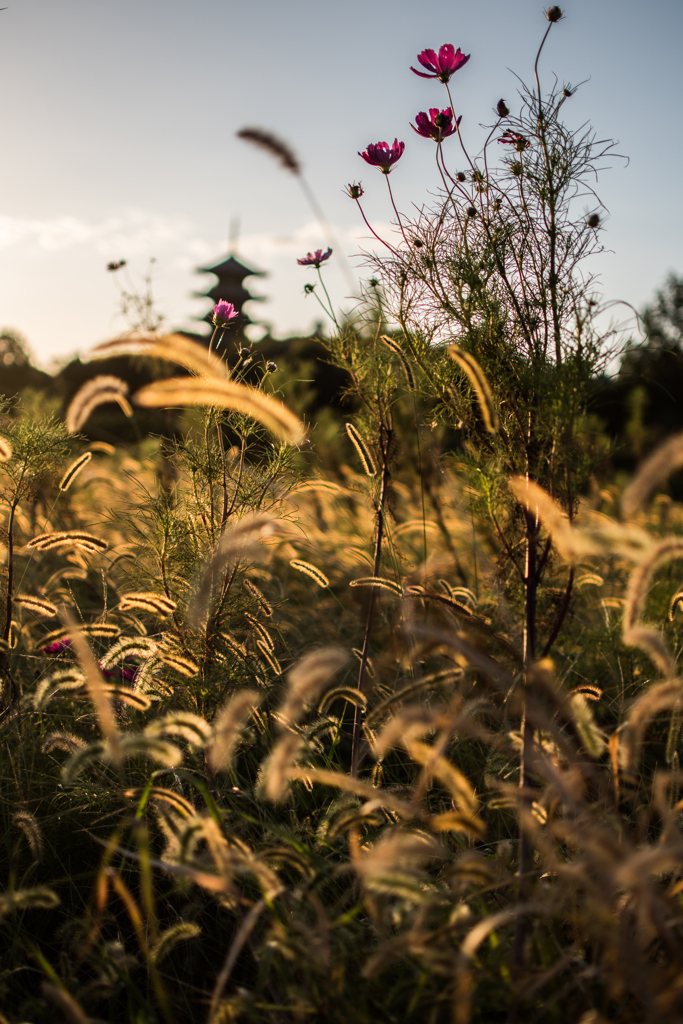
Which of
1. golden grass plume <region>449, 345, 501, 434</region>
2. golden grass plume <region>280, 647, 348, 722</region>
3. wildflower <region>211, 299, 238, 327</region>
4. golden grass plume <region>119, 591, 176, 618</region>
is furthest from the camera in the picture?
wildflower <region>211, 299, 238, 327</region>

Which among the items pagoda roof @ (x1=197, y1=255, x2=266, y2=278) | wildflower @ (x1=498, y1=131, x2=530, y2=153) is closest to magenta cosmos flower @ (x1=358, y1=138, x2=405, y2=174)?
wildflower @ (x1=498, y1=131, x2=530, y2=153)

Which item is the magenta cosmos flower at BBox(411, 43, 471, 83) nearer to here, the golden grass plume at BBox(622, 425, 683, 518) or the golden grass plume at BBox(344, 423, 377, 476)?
the golden grass plume at BBox(344, 423, 377, 476)

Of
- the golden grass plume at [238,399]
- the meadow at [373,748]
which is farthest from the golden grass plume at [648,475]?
the golden grass plume at [238,399]

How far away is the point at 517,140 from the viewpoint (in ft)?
5.91

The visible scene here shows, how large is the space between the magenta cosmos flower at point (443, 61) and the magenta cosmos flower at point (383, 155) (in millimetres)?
197

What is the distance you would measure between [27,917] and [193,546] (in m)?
1.16

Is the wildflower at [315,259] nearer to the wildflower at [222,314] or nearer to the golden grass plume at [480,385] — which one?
the wildflower at [222,314]

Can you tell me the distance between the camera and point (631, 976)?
3.11 ft

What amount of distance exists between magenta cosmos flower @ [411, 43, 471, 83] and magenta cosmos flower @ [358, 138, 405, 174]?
197 mm

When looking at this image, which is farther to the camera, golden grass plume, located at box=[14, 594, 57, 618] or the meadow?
golden grass plume, located at box=[14, 594, 57, 618]

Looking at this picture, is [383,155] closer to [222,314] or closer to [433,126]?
[433,126]

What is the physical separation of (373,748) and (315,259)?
1.60m

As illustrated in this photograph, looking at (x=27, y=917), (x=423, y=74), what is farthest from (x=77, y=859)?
(x=423, y=74)

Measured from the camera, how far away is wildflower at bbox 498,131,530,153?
1804mm
